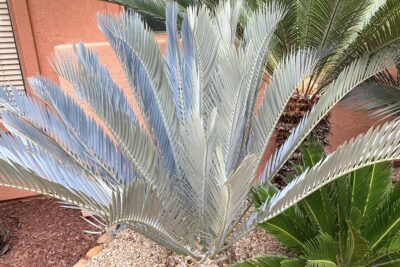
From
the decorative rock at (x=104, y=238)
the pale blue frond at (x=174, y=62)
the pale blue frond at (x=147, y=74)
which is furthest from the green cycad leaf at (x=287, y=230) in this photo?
the decorative rock at (x=104, y=238)

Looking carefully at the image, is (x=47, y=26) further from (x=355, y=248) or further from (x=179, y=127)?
(x=355, y=248)

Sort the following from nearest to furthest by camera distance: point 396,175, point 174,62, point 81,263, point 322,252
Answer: point 322,252, point 174,62, point 81,263, point 396,175

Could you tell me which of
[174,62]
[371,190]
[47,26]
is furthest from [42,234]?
[371,190]

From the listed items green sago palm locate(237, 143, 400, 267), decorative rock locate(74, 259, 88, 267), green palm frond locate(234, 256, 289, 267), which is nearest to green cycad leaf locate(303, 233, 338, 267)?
green sago palm locate(237, 143, 400, 267)

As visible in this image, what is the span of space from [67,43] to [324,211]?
2.67 meters

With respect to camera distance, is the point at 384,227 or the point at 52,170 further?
the point at 384,227

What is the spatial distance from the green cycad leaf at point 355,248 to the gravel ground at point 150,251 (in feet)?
2.13

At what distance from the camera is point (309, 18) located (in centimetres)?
231

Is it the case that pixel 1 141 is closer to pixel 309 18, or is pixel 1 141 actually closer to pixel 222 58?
pixel 222 58

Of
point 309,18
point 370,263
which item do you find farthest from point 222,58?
point 370,263

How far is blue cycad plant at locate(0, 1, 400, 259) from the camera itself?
1.50 meters

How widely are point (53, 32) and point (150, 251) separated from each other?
219cm

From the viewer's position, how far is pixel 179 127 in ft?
6.63

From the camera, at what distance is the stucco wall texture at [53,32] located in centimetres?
298
